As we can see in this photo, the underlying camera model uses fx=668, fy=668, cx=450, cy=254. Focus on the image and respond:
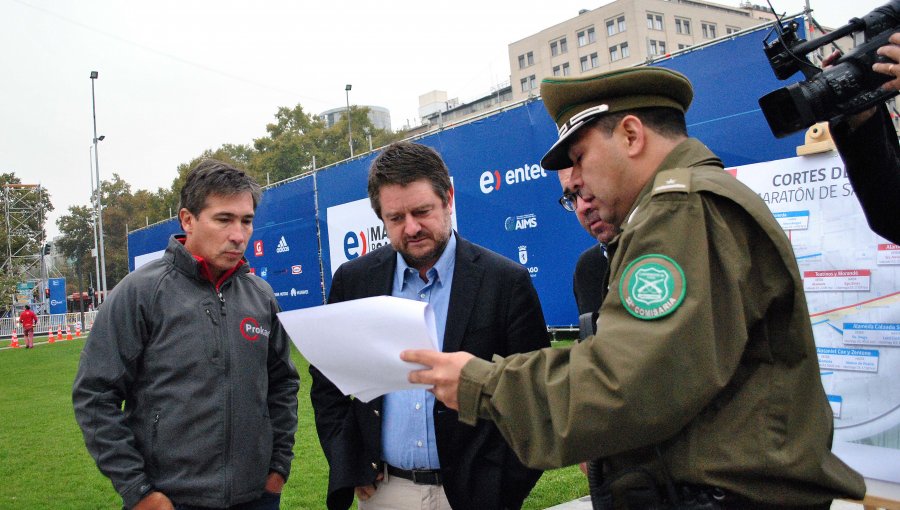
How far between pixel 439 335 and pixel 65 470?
6133 mm

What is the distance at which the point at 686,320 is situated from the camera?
112 cm

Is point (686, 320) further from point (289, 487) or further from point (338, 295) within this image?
point (289, 487)

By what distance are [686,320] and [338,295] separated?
1564mm

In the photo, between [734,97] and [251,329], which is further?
[734,97]

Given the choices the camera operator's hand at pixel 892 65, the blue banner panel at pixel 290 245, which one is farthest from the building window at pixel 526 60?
the camera operator's hand at pixel 892 65

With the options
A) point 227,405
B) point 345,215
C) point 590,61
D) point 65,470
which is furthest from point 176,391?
point 590,61

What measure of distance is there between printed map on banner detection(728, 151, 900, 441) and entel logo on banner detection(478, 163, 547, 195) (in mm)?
5656

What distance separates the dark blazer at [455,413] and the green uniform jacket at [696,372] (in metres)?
0.83

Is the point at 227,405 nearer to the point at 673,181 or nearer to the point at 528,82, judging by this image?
the point at 673,181

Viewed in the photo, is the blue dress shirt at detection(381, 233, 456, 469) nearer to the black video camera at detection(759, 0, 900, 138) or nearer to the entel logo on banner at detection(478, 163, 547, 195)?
the black video camera at detection(759, 0, 900, 138)

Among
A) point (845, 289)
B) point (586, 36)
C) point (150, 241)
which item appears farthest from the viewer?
point (586, 36)

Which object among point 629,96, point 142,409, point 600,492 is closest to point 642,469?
point 600,492

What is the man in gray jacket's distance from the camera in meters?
2.19

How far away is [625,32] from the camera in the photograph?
2409 inches
